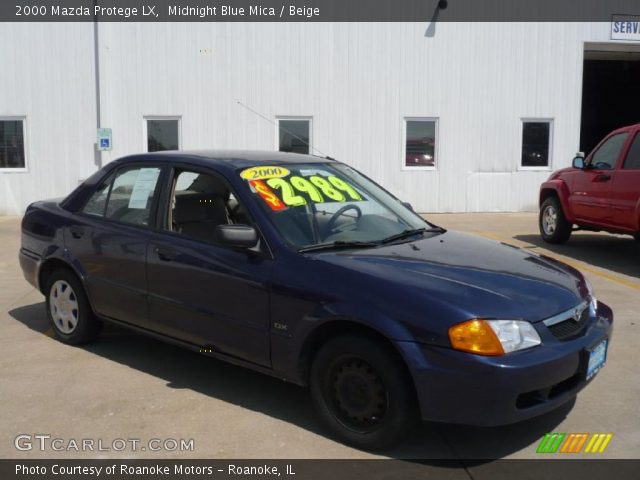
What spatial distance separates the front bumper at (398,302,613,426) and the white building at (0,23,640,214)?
1130 centimetres

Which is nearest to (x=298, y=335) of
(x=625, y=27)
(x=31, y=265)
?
(x=31, y=265)

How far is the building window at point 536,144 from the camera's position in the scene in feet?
49.7

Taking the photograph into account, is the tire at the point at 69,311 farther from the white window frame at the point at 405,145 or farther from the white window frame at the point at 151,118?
the white window frame at the point at 405,145

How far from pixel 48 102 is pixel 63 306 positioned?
9.90 m

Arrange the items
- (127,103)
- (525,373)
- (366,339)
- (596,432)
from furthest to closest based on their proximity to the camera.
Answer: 1. (127,103)
2. (596,432)
3. (366,339)
4. (525,373)

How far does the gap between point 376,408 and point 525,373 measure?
780 mm

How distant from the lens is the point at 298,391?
4.47m

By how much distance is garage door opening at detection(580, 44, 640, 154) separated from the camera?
23562 millimetres

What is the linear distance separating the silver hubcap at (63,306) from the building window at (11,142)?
9777mm

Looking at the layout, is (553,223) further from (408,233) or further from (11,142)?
(11,142)

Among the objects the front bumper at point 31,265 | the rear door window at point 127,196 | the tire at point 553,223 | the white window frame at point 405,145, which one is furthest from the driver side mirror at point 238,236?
the white window frame at point 405,145
